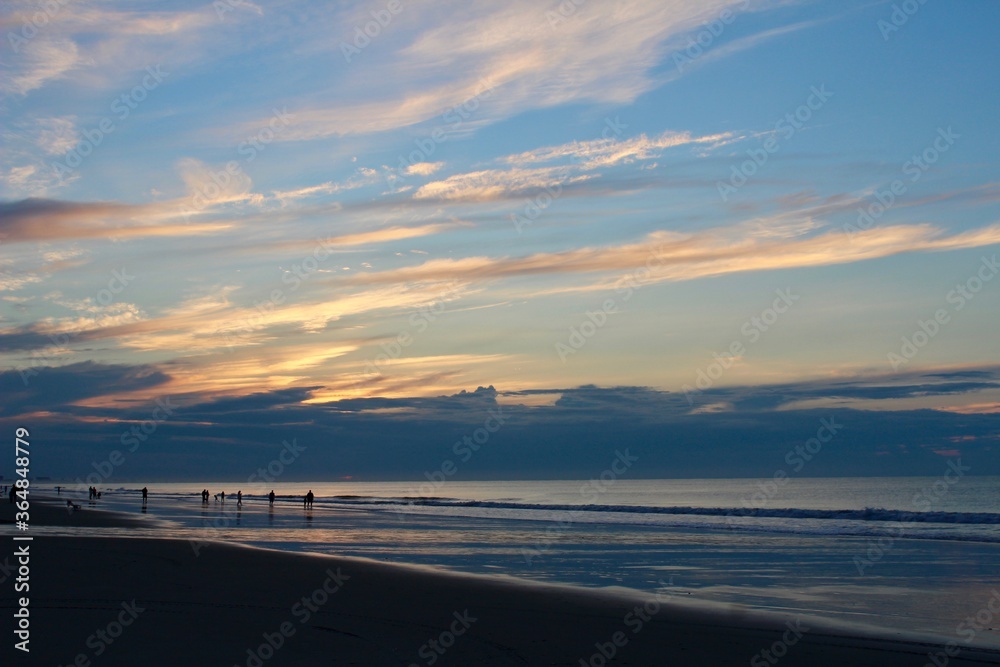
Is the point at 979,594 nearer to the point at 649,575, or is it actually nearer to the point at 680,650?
the point at 649,575

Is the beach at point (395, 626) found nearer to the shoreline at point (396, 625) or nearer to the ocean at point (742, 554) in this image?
the shoreline at point (396, 625)

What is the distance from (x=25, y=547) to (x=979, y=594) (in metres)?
26.3

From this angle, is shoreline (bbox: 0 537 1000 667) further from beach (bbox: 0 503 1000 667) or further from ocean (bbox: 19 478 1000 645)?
ocean (bbox: 19 478 1000 645)

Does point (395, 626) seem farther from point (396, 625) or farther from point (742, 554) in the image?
point (742, 554)

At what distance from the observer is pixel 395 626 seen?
13.5 meters

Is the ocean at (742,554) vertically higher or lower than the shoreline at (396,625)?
lower

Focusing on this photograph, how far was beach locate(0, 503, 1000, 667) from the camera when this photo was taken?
11.4 meters

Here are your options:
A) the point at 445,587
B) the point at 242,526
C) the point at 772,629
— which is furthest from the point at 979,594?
the point at 242,526

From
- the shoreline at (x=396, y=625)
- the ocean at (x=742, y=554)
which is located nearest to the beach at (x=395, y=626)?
the shoreline at (x=396, y=625)

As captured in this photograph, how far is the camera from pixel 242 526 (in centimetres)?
4403

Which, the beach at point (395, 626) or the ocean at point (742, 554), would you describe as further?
the ocean at point (742, 554)

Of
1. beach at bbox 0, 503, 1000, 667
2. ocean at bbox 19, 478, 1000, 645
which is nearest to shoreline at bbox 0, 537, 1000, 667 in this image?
beach at bbox 0, 503, 1000, 667

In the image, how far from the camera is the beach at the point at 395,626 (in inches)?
448

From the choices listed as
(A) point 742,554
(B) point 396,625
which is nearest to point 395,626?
(B) point 396,625
